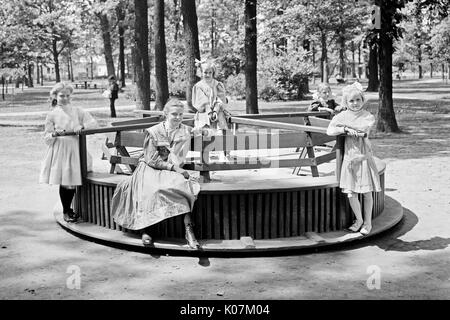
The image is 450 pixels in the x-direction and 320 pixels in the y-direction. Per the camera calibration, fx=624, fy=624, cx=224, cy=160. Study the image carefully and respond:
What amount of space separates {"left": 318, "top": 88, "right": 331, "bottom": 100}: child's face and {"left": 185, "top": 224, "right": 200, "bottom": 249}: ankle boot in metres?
5.42

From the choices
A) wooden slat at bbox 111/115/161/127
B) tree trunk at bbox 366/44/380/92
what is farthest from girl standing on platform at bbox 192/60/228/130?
tree trunk at bbox 366/44/380/92

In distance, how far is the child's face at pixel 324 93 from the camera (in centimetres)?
1081

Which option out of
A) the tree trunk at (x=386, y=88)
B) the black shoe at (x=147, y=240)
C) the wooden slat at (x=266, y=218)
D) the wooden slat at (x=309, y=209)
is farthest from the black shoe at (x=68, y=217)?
the tree trunk at (x=386, y=88)

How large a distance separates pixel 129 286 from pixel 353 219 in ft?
9.02

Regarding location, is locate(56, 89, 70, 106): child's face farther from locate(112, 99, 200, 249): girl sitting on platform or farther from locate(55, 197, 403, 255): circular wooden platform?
locate(55, 197, 403, 255): circular wooden platform

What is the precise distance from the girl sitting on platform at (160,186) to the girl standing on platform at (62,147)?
77cm

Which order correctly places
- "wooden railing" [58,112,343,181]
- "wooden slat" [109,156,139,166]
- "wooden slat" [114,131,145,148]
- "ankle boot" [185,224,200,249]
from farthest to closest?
"wooden slat" [114,131,145,148] → "wooden slat" [109,156,139,166] → "wooden railing" [58,112,343,181] → "ankle boot" [185,224,200,249]

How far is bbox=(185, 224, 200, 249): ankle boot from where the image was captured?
5996 mm

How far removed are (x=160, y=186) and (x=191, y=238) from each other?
587mm

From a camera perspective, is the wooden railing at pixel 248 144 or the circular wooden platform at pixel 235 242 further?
the wooden railing at pixel 248 144

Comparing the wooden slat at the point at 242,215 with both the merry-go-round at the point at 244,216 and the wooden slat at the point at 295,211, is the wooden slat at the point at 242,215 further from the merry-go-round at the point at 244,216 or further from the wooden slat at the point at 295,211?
the wooden slat at the point at 295,211

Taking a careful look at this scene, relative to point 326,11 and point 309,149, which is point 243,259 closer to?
point 309,149

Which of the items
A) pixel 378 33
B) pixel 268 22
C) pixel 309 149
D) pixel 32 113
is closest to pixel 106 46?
pixel 268 22
